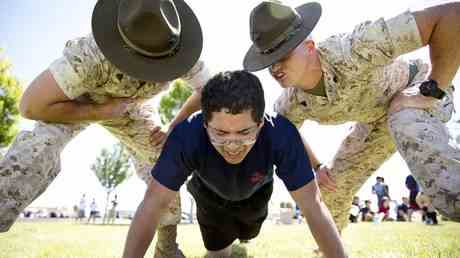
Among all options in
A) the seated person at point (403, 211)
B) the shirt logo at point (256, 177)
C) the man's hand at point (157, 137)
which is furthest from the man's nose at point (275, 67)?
the seated person at point (403, 211)

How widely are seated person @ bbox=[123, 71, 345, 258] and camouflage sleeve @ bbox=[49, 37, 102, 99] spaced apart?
1.07 metres

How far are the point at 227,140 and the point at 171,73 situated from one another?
983mm

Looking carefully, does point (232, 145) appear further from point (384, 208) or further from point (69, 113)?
point (384, 208)

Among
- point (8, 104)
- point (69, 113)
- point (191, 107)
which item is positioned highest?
point (69, 113)

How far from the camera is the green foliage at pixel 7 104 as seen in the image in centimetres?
2047

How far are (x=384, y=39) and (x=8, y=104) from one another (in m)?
21.7

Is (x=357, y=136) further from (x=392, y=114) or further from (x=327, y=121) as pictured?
(x=392, y=114)

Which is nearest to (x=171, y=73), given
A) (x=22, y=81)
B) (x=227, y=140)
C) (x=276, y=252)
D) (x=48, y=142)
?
(x=227, y=140)

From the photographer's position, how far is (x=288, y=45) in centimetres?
388

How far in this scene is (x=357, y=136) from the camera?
5.05m

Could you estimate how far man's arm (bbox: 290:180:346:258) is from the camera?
285 cm

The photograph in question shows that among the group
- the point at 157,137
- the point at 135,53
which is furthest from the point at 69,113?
the point at 157,137

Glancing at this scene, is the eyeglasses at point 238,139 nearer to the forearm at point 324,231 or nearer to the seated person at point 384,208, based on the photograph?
the forearm at point 324,231

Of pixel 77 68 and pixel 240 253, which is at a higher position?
pixel 77 68
